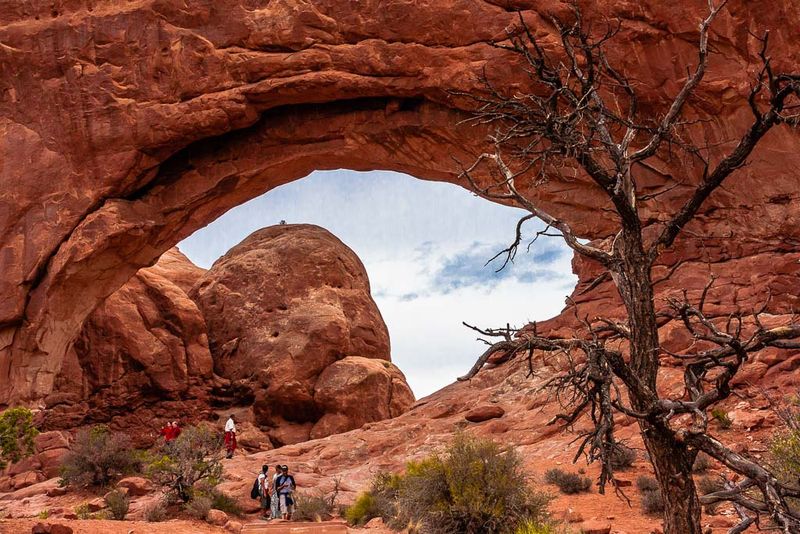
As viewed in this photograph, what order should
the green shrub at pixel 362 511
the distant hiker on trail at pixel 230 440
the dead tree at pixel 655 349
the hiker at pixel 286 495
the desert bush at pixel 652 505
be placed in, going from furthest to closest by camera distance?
the distant hiker on trail at pixel 230 440, the hiker at pixel 286 495, the green shrub at pixel 362 511, the desert bush at pixel 652 505, the dead tree at pixel 655 349

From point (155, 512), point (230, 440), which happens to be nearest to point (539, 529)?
point (155, 512)

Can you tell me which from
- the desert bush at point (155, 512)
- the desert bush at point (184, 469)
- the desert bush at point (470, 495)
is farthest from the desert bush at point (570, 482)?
the desert bush at point (155, 512)

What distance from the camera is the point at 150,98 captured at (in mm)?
17828

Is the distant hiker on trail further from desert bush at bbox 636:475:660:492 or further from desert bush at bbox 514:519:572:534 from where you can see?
desert bush at bbox 636:475:660:492

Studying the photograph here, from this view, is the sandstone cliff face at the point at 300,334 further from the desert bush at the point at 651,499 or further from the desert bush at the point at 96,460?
the desert bush at the point at 651,499

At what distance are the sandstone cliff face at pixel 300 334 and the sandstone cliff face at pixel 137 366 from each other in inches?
57.2

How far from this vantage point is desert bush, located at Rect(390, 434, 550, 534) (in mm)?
9523

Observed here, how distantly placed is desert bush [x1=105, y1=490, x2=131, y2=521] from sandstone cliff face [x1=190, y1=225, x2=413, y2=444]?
9925mm

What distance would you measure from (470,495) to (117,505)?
6762 millimetres

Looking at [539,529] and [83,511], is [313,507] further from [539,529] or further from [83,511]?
[539,529]

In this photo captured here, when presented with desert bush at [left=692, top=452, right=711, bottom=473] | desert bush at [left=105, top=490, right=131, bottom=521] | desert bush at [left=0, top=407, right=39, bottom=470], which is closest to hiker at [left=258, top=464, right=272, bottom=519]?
Answer: desert bush at [left=105, top=490, right=131, bottom=521]

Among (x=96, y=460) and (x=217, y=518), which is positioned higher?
(x=96, y=460)

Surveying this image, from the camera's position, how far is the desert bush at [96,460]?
1541 centimetres

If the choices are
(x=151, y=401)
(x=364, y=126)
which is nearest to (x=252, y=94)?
(x=364, y=126)
